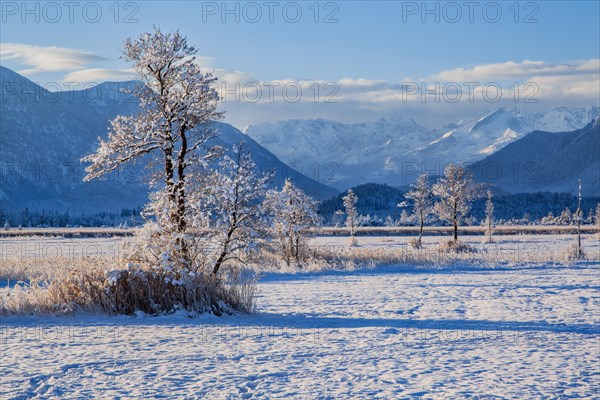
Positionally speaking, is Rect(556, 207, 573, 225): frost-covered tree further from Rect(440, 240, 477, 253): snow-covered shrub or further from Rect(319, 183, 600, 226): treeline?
Rect(440, 240, 477, 253): snow-covered shrub

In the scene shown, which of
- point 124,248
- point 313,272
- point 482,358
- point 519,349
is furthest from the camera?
point 313,272

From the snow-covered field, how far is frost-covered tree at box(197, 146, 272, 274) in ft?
6.75

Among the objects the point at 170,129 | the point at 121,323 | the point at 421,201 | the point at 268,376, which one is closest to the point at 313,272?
the point at 170,129

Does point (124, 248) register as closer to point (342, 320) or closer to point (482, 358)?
point (342, 320)

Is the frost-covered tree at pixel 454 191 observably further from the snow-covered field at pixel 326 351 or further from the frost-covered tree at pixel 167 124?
the frost-covered tree at pixel 167 124

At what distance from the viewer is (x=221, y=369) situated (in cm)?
864

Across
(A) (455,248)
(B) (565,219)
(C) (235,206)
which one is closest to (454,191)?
(A) (455,248)

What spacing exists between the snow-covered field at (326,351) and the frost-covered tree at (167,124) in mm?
3123

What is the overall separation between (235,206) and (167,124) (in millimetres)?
4040

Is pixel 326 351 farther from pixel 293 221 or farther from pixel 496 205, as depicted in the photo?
pixel 496 205

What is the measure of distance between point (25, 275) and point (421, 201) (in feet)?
107

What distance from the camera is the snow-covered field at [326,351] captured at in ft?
25.5

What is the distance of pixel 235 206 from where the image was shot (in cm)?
1811

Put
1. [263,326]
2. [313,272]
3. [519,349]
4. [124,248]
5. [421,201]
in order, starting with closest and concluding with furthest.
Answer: [519,349]
[263,326]
[124,248]
[313,272]
[421,201]
